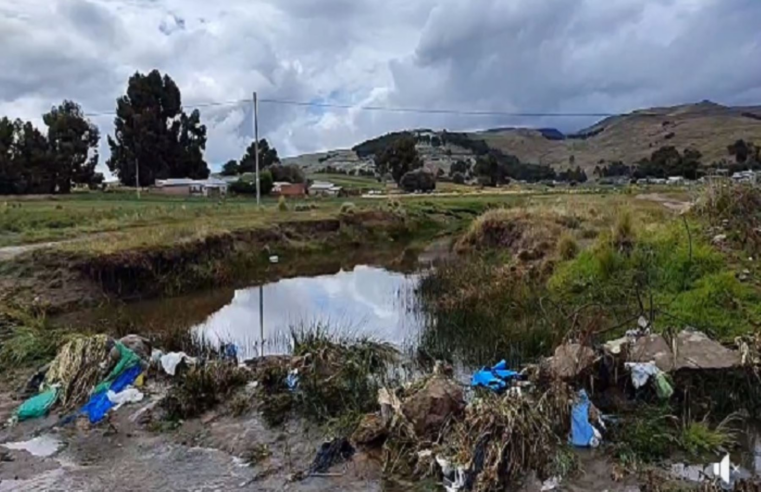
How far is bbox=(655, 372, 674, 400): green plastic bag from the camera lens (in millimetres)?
8094

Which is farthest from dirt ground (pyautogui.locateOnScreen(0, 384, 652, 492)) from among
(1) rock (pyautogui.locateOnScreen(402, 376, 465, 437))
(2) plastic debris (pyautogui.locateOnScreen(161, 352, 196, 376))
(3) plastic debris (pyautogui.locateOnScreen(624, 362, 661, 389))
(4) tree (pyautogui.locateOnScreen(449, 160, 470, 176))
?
(4) tree (pyautogui.locateOnScreen(449, 160, 470, 176))

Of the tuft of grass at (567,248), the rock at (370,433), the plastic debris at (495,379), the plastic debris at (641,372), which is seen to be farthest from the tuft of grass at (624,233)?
the rock at (370,433)

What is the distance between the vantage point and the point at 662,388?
810 centimetres

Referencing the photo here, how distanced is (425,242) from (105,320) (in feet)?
66.9

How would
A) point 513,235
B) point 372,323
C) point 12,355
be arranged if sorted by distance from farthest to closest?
point 513,235, point 372,323, point 12,355

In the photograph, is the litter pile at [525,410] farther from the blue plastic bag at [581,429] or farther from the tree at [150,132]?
the tree at [150,132]

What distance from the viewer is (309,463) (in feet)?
22.7

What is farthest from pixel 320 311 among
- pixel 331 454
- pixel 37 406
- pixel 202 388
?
pixel 331 454

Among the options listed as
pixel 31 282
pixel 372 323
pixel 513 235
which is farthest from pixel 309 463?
pixel 513 235

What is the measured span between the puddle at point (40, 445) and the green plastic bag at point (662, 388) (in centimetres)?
669

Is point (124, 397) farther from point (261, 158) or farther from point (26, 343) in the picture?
point (261, 158)

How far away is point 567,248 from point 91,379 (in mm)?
11697

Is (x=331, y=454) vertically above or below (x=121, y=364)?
below

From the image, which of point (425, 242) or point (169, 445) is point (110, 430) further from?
point (425, 242)
